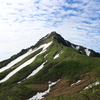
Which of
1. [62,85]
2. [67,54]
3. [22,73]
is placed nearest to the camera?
[62,85]

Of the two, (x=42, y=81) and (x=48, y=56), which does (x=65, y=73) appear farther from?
(x=48, y=56)

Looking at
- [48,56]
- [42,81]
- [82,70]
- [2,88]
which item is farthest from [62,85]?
[48,56]

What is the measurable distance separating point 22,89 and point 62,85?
29175 mm

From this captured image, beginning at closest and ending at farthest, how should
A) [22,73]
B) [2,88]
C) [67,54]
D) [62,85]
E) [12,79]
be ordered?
[62,85] < [2,88] < [12,79] < [22,73] < [67,54]

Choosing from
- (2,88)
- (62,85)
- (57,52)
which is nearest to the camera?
(62,85)

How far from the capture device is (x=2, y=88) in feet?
375

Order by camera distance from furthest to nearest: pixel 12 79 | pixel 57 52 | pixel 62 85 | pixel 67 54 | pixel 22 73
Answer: pixel 57 52 → pixel 67 54 → pixel 22 73 → pixel 12 79 → pixel 62 85

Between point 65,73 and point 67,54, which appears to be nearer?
point 65,73

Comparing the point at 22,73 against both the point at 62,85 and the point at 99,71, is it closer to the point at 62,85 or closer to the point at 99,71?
the point at 62,85

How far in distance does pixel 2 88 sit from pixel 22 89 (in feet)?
67.1

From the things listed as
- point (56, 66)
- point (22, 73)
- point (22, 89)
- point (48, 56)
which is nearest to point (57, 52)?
point (48, 56)

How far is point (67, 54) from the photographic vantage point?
154250 mm

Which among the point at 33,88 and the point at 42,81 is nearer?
the point at 33,88

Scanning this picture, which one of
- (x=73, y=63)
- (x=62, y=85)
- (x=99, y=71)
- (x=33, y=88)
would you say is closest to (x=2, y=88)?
(x=33, y=88)
